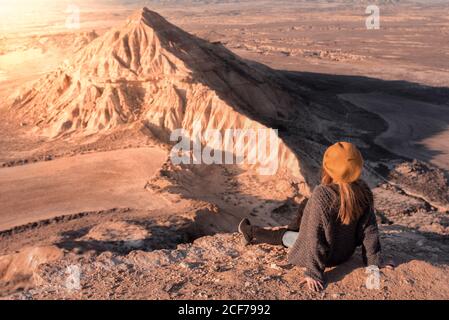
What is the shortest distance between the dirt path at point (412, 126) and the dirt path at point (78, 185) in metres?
10.2

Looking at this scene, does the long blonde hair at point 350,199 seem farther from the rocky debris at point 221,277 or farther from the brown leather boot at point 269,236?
the brown leather boot at point 269,236

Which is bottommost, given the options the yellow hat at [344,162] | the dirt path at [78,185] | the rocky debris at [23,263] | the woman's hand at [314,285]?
the dirt path at [78,185]

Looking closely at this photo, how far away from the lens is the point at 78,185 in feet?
39.1

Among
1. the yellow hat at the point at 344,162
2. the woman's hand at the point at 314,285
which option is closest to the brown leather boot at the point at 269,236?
the woman's hand at the point at 314,285

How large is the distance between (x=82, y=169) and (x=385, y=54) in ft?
122

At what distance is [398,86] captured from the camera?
30250 mm

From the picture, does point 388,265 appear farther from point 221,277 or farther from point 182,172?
point 182,172

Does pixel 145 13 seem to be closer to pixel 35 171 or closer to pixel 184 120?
pixel 184 120

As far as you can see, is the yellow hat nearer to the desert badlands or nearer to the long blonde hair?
the long blonde hair

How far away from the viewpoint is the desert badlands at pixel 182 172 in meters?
5.24

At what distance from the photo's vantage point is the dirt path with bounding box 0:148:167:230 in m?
10.7

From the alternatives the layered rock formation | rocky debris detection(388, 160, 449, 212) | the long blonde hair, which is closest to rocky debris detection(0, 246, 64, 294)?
the long blonde hair

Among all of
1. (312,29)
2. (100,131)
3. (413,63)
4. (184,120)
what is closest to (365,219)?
(184,120)

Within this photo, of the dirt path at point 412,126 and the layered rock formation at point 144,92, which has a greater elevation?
the layered rock formation at point 144,92
